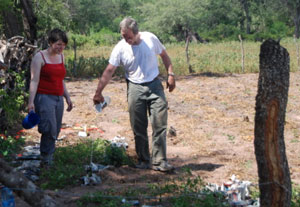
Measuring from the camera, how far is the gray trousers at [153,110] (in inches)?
238

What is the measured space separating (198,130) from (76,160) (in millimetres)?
3111

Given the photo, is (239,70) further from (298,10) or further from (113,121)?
(298,10)

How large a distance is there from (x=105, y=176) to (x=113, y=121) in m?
3.97

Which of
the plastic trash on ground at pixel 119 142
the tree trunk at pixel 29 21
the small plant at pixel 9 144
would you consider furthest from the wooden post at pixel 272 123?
the tree trunk at pixel 29 21

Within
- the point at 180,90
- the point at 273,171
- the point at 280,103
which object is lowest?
the point at 180,90

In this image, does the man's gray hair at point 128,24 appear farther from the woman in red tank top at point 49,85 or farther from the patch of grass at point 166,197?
the patch of grass at point 166,197

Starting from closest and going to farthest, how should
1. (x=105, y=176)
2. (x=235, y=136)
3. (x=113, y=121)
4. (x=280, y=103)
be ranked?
(x=280, y=103) < (x=105, y=176) < (x=235, y=136) < (x=113, y=121)

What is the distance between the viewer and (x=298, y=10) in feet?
186

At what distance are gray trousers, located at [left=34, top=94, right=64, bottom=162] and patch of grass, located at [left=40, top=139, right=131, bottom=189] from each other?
13.7 inches

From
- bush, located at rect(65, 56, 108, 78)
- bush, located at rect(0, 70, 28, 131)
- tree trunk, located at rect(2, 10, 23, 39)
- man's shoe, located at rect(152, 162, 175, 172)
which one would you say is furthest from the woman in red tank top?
bush, located at rect(65, 56, 108, 78)

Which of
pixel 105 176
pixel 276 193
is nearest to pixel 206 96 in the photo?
pixel 105 176

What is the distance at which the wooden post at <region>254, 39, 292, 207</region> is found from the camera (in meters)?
3.80

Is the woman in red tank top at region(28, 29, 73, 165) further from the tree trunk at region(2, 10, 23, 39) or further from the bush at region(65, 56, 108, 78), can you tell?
the bush at region(65, 56, 108, 78)

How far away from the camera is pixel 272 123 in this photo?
386 cm
